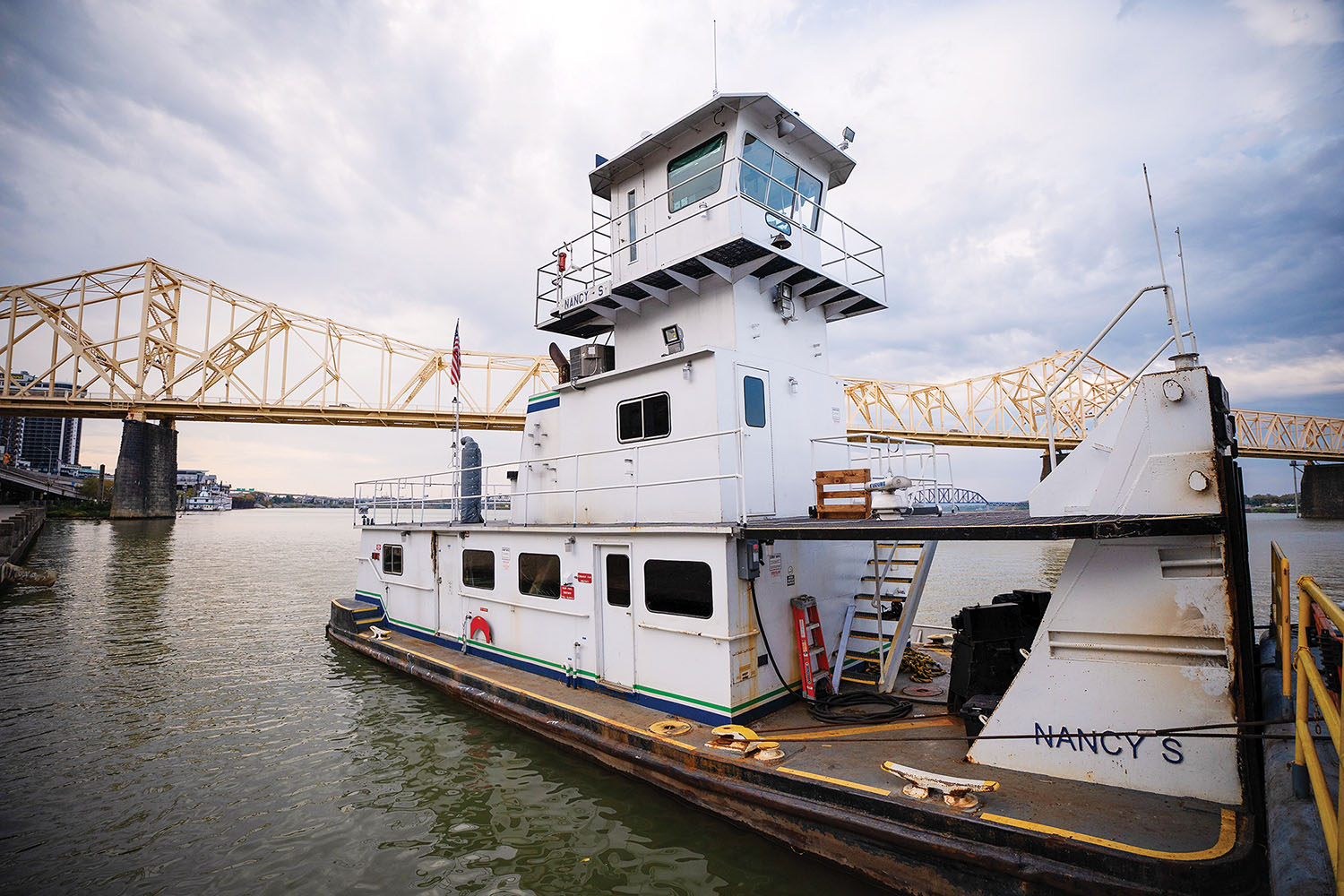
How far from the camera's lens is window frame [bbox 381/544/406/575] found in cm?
1251

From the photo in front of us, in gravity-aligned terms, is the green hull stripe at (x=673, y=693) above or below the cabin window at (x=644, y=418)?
below

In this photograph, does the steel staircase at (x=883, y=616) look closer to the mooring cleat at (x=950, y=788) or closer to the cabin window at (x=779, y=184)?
the mooring cleat at (x=950, y=788)

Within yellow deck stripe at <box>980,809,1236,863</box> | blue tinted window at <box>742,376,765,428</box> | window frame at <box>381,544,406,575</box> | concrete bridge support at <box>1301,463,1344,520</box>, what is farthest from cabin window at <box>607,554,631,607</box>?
concrete bridge support at <box>1301,463,1344,520</box>

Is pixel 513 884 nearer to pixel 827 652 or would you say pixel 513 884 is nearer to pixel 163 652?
pixel 827 652

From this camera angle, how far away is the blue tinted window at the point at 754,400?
8383mm

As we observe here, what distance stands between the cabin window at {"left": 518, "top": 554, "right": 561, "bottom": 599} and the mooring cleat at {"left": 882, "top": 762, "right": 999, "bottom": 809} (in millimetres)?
5275

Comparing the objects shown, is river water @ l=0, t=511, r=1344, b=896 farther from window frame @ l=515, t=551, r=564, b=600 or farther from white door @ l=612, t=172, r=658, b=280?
white door @ l=612, t=172, r=658, b=280

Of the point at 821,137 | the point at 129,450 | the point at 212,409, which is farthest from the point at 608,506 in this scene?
the point at 129,450

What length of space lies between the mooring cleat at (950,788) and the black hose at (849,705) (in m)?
1.57

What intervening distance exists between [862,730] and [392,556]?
10.3m

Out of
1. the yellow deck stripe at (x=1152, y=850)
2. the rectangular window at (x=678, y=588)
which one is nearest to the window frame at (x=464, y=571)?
the rectangular window at (x=678, y=588)

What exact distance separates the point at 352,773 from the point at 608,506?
4.62 metres

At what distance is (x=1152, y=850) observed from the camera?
3.79 metres

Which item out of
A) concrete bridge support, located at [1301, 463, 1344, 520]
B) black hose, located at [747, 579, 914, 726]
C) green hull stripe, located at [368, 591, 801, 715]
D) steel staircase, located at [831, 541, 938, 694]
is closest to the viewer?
black hose, located at [747, 579, 914, 726]
